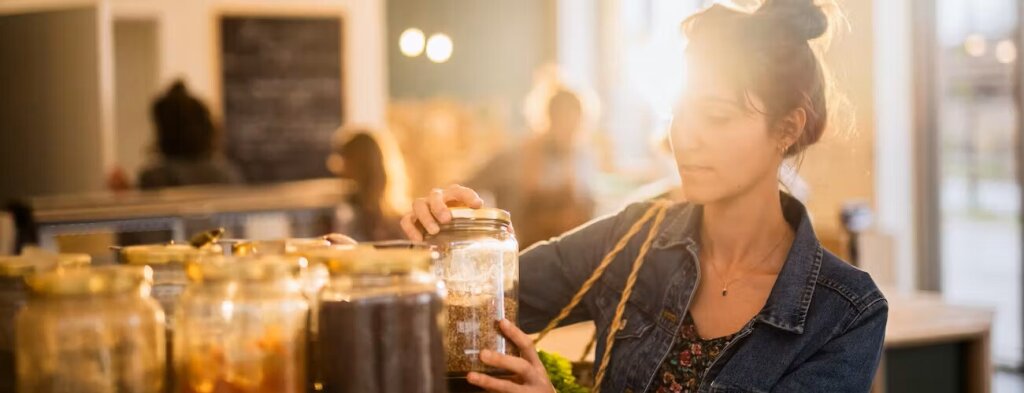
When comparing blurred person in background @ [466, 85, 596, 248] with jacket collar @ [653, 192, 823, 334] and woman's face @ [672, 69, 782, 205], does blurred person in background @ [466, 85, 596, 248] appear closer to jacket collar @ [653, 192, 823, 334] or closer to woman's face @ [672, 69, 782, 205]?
jacket collar @ [653, 192, 823, 334]

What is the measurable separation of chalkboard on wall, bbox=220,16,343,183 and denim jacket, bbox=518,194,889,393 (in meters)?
6.53

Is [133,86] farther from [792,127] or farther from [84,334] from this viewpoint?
[84,334]

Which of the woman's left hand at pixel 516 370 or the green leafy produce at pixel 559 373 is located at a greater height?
the woman's left hand at pixel 516 370

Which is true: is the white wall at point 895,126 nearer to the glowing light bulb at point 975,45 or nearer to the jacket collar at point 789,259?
the glowing light bulb at point 975,45

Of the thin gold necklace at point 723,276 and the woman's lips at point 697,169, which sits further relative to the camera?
the thin gold necklace at point 723,276

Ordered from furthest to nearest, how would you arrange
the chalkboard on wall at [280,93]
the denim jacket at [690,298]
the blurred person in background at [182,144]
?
the chalkboard on wall at [280,93], the blurred person in background at [182,144], the denim jacket at [690,298]

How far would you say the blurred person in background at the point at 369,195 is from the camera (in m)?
4.58

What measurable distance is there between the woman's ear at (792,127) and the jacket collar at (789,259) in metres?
0.13

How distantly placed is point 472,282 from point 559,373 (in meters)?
0.44

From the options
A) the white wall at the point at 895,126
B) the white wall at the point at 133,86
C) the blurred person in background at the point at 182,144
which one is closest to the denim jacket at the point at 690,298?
the blurred person in background at the point at 182,144

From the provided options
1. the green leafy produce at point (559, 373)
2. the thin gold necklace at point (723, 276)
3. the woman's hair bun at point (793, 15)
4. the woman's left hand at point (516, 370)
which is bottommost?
the green leafy produce at point (559, 373)

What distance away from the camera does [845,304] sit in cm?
169

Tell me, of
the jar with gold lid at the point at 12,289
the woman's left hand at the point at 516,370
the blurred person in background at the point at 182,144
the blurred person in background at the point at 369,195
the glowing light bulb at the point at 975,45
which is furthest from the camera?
the glowing light bulb at the point at 975,45

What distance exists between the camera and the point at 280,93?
27.2 feet
